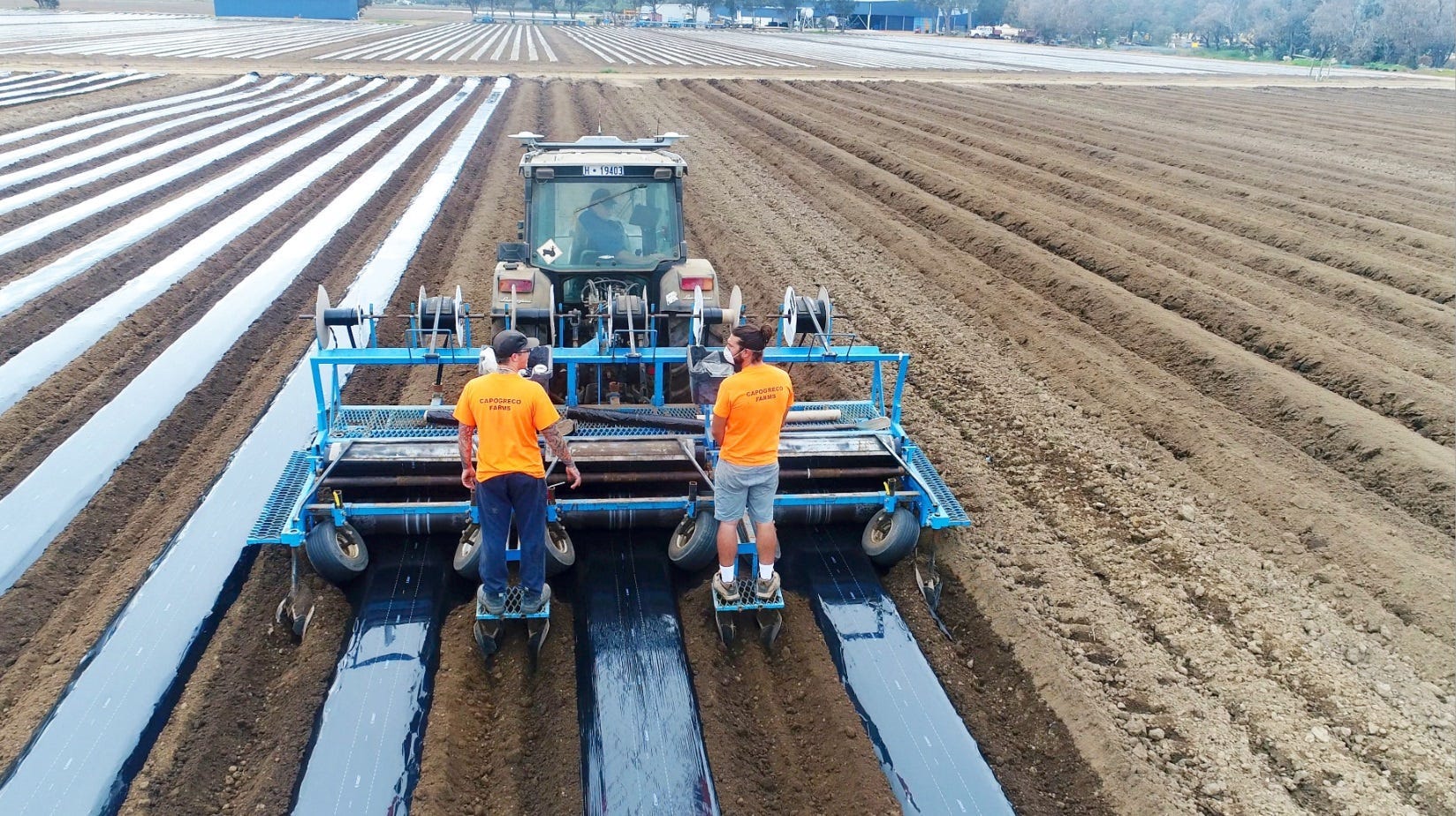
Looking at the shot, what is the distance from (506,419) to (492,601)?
998 millimetres

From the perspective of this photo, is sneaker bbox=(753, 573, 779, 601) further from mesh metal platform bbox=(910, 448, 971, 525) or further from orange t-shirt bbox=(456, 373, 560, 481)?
orange t-shirt bbox=(456, 373, 560, 481)

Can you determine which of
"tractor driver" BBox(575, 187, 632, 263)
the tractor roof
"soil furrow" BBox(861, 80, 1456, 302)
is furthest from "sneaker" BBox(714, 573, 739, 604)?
"soil furrow" BBox(861, 80, 1456, 302)

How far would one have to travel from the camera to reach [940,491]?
599 centimetres

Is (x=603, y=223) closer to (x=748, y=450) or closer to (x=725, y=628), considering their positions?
(x=748, y=450)

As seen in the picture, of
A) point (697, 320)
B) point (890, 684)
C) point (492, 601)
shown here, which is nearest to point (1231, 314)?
point (697, 320)

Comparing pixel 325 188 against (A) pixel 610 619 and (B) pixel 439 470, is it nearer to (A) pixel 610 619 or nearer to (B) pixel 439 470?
(B) pixel 439 470

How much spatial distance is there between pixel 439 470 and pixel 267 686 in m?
1.47

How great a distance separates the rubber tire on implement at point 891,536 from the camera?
5.66 meters

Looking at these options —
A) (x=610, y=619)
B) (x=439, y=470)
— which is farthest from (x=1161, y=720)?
(x=439, y=470)

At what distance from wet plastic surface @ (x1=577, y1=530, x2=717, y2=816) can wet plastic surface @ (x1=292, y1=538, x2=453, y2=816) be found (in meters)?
0.79

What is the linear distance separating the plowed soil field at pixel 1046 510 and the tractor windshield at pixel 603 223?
2.03 metres

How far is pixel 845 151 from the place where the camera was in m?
19.8

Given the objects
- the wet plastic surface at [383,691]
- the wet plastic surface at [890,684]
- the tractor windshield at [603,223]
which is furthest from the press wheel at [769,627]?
the tractor windshield at [603,223]

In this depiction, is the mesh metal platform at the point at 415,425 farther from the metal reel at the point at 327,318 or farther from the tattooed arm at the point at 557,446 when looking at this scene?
the tattooed arm at the point at 557,446
